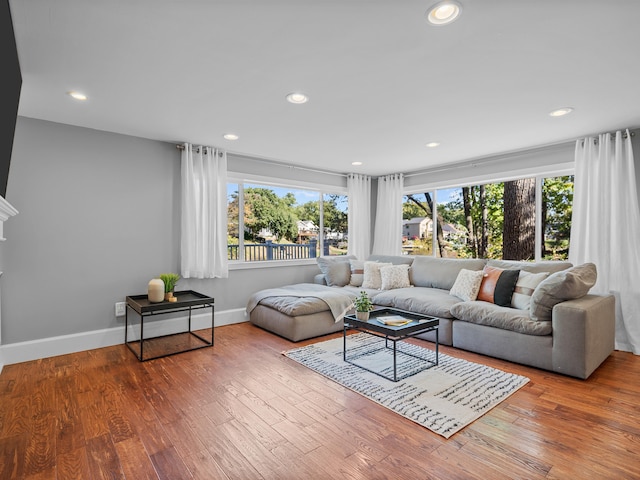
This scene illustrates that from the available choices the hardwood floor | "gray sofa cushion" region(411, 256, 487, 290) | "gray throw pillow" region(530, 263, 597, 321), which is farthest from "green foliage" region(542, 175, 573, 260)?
the hardwood floor

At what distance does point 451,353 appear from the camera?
11.2 feet

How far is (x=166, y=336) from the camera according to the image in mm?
3996

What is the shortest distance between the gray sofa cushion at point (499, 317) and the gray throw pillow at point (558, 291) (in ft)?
0.28

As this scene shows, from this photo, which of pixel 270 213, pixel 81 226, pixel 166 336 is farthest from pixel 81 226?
pixel 270 213

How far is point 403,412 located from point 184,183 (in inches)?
133

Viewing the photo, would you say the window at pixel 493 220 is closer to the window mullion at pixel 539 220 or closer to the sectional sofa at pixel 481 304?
the window mullion at pixel 539 220

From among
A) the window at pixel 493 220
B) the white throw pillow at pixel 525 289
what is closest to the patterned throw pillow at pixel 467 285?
the white throw pillow at pixel 525 289

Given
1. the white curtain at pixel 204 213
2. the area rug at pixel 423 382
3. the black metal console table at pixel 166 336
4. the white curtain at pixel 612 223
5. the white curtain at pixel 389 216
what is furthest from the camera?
the white curtain at pixel 389 216

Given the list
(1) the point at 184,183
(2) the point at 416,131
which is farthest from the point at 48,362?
(2) the point at 416,131

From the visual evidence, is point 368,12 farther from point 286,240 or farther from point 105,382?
point 286,240

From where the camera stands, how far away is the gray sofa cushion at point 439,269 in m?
4.40

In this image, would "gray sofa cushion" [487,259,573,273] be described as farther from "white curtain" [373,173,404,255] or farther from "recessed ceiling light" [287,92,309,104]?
"recessed ceiling light" [287,92,309,104]

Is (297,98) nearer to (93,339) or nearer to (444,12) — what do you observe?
(444,12)

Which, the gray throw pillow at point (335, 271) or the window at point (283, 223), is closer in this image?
the window at point (283, 223)
